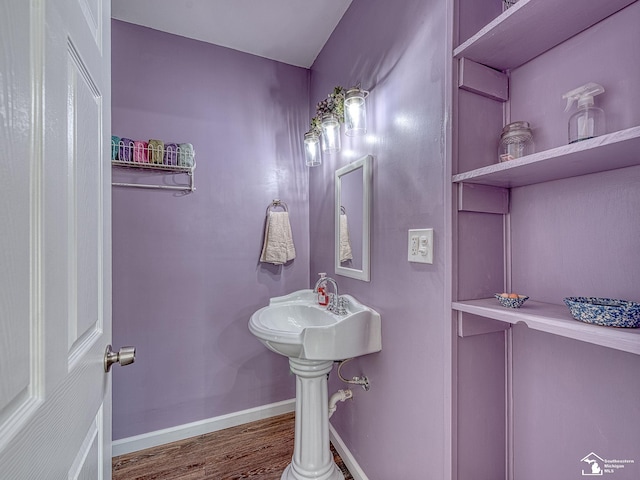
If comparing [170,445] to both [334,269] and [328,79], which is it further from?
[328,79]

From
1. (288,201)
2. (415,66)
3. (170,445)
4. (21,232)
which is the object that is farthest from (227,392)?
(415,66)

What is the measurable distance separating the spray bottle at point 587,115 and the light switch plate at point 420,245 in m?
0.47

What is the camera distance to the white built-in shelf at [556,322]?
22.4 inches

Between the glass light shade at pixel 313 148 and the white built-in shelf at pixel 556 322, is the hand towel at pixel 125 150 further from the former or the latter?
the white built-in shelf at pixel 556 322

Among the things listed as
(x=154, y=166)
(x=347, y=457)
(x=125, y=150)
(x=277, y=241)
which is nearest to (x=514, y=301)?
(x=347, y=457)

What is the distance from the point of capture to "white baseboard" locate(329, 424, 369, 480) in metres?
1.52

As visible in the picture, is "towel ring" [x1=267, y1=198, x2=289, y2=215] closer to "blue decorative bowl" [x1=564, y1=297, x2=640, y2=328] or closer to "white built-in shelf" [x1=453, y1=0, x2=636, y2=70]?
"white built-in shelf" [x1=453, y1=0, x2=636, y2=70]

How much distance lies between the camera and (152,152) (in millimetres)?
1780

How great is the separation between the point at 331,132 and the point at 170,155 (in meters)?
1.02

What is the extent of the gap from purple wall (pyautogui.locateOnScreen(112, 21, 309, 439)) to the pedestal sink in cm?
56

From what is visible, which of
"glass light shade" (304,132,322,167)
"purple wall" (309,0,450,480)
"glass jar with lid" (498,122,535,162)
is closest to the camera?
"glass jar with lid" (498,122,535,162)

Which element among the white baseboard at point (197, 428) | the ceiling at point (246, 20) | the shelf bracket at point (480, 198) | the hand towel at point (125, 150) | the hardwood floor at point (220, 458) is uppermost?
the ceiling at point (246, 20)

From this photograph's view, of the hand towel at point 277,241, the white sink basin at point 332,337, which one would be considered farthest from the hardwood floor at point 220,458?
the hand towel at point 277,241

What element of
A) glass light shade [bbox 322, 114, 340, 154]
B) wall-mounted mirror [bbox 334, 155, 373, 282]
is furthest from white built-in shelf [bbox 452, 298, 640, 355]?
glass light shade [bbox 322, 114, 340, 154]
